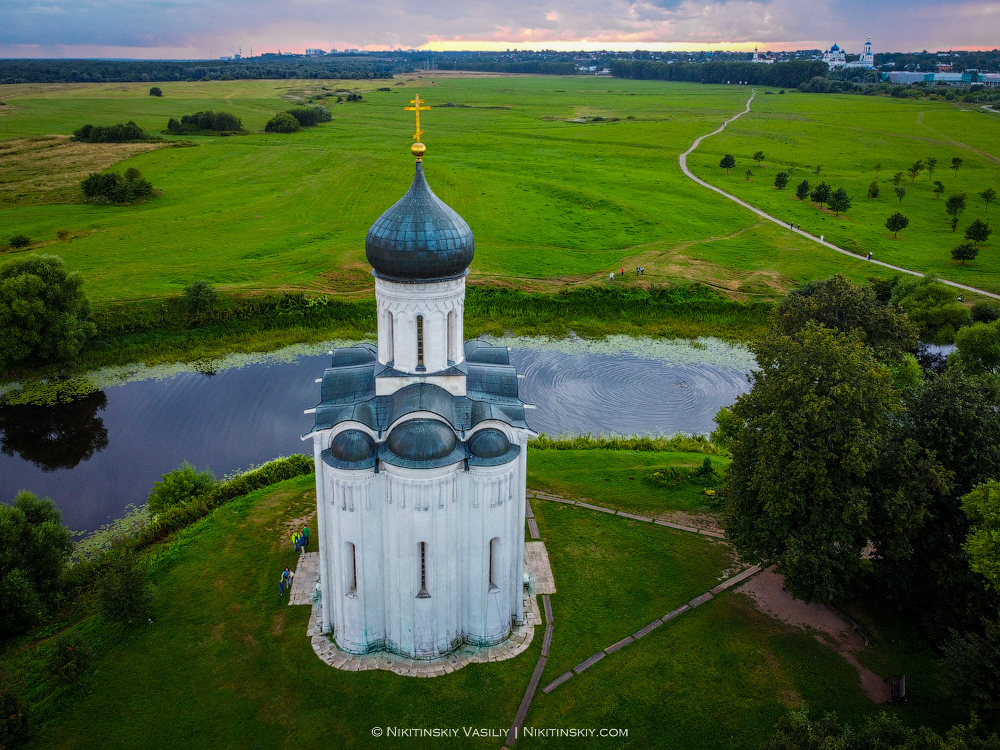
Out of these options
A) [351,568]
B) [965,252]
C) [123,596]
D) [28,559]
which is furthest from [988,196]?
[28,559]

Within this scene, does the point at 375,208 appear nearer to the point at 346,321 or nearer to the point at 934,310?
the point at 346,321

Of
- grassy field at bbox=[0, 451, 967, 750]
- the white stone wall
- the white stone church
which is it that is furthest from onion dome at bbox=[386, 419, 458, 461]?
grassy field at bbox=[0, 451, 967, 750]

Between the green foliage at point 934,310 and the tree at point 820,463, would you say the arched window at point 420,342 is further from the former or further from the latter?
the green foliage at point 934,310

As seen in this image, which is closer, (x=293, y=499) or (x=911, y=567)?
(x=911, y=567)

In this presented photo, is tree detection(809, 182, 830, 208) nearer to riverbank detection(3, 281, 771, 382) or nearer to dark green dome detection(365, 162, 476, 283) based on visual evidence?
riverbank detection(3, 281, 771, 382)

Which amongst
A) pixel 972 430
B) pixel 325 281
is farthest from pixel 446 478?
pixel 325 281

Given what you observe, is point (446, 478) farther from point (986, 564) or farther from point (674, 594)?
point (986, 564)

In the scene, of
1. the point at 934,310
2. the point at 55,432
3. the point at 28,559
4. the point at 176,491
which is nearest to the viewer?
the point at 28,559
